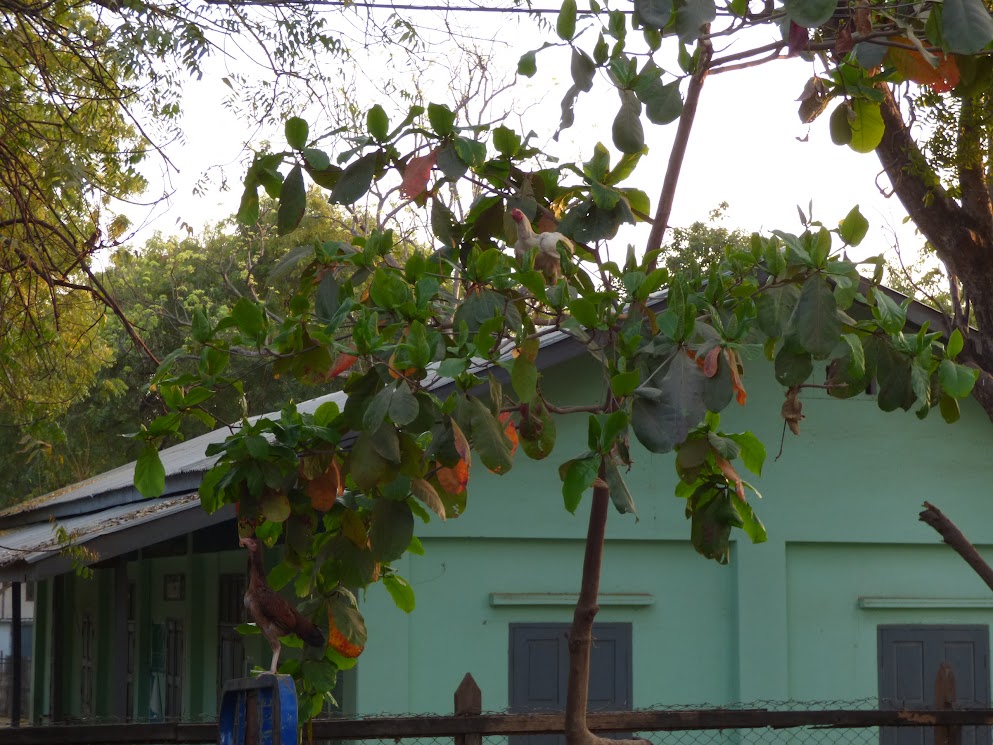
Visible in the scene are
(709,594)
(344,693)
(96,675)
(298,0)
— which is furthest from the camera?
(96,675)

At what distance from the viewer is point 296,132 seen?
3.88 m

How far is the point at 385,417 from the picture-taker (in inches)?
130

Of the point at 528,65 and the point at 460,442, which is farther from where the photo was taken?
the point at 528,65

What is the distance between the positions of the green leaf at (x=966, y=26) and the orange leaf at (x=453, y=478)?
1.75 meters

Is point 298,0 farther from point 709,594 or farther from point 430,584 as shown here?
point 709,594

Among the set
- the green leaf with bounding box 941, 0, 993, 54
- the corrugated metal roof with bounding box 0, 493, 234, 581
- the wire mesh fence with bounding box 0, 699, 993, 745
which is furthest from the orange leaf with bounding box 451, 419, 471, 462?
the corrugated metal roof with bounding box 0, 493, 234, 581

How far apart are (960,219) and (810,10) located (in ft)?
23.5

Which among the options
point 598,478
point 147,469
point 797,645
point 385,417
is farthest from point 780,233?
point 797,645

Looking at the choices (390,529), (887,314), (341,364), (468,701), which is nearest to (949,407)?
(887,314)

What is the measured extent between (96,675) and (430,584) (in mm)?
8130

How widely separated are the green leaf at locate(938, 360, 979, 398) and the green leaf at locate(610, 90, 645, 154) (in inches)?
43.4

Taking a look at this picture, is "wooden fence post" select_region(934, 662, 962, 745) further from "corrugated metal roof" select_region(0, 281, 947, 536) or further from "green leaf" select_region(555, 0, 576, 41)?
"green leaf" select_region(555, 0, 576, 41)

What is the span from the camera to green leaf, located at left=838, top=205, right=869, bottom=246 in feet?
12.4

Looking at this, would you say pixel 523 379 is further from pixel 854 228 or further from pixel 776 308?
pixel 854 228
